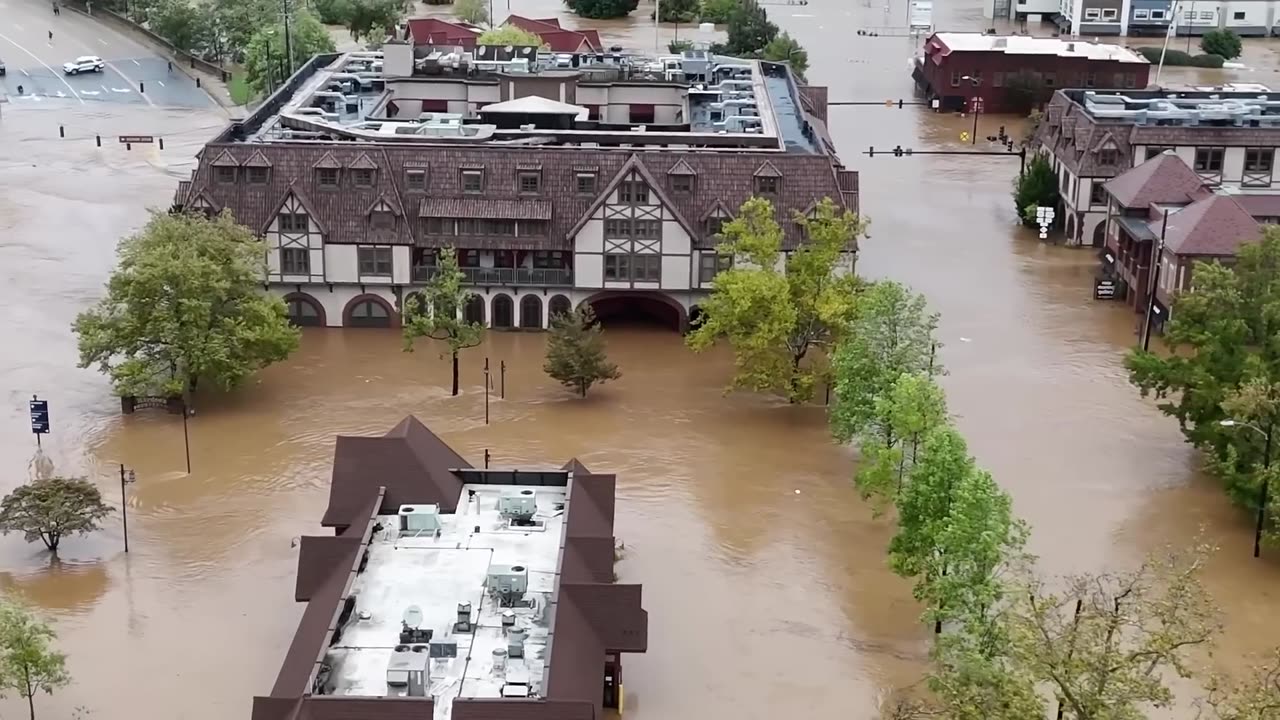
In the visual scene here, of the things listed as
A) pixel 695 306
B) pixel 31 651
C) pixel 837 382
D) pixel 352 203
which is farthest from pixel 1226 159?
pixel 31 651

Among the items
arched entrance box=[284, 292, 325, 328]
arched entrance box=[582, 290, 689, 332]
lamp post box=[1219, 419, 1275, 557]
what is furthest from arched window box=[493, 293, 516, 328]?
lamp post box=[1219, 419, 1275, 557]

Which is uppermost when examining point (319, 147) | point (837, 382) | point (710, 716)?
point (319, 147)

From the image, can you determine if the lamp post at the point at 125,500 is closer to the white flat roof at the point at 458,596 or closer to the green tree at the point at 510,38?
the white flat roof at the point at 458,596

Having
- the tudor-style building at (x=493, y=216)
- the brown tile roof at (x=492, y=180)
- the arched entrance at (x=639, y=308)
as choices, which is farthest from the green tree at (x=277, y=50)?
the arched entrance at (x=639, y=308)

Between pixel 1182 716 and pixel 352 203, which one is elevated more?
pixel 352 203

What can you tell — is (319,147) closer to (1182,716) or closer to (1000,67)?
(1182,716)

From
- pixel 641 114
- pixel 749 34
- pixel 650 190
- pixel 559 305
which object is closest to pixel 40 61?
pixel 749 34
